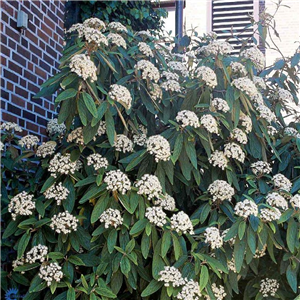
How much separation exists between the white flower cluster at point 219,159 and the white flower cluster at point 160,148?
402 millimetres

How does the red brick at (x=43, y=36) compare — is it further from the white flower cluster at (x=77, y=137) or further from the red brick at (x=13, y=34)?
the white flower cluster at (x=77, y=137)

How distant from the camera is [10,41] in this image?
3541 millimetres

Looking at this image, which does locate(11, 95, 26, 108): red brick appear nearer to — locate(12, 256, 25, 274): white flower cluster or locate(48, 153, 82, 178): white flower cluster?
locate(48, 153, 82, 178): white flower cluster

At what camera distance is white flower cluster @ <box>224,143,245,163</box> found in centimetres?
287

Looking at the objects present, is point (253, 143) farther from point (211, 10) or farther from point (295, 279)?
point (211, 10)

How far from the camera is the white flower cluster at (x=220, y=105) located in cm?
278

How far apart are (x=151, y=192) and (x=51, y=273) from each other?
65 cm

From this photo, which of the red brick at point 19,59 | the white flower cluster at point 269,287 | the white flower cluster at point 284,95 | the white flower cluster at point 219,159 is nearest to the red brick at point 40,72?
the red brick at point 19,59

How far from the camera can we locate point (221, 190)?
272 cm

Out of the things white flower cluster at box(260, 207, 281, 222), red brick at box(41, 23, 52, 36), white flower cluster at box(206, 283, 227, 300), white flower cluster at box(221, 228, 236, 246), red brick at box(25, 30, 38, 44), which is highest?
red brick at box(41, 23, 52, 36)

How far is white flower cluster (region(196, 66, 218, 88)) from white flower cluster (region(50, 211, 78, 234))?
43.0 inches

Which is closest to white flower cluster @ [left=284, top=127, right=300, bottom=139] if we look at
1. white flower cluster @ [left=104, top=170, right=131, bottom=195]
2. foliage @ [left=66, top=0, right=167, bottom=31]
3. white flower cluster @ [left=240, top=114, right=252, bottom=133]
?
white flower cluster @ [left=240, top=114, right=252, bottom=133]

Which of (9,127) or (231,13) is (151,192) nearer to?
(9,127)

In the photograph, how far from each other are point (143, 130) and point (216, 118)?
499 mm
